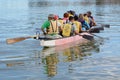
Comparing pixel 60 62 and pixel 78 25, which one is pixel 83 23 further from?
pixel 60 62

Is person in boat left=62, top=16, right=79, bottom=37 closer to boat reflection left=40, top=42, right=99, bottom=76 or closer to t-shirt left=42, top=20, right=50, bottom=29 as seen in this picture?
boat reflection left=40, top=42, right=99, bottom=76

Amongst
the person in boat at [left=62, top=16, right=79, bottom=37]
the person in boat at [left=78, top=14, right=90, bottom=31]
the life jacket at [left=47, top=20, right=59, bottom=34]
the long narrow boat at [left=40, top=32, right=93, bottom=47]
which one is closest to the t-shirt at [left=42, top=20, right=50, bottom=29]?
the life jacket at [left=47, top=20, right=59, bottom=34]

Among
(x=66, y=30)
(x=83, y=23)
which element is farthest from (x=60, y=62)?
(x=83, y=23)

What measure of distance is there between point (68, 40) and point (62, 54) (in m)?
2.70

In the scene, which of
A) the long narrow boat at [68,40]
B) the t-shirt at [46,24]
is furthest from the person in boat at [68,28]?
the t-shirt at [46,24]

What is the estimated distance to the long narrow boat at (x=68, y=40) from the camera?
719 inches

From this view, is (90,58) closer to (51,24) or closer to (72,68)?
(72,68)

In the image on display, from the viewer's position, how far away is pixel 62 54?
1766 cm

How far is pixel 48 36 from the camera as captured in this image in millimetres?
18641

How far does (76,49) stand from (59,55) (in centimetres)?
213

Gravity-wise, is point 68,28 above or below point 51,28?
below

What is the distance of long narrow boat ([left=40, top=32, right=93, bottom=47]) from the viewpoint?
18266 mm

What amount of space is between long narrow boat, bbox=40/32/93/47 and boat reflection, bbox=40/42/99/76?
A: 267 millimetres

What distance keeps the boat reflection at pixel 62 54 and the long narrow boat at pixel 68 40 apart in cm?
27
